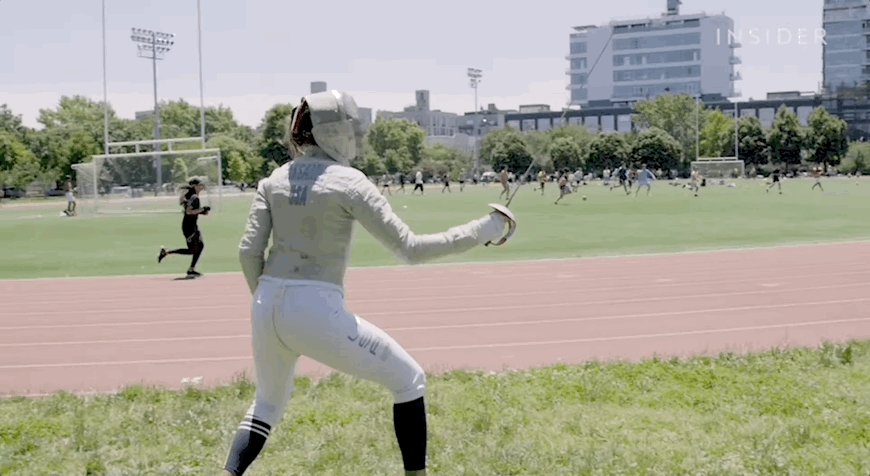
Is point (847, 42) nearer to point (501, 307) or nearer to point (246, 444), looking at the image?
point (501, 307)

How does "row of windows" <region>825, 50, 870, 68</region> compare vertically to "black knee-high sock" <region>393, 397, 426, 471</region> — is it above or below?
above

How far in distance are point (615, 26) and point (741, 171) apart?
274ft

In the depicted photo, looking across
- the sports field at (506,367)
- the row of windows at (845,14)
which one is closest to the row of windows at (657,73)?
the row of windows at (845,14)

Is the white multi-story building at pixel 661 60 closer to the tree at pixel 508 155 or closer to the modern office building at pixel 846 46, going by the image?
the modern office building at pixel 846 46

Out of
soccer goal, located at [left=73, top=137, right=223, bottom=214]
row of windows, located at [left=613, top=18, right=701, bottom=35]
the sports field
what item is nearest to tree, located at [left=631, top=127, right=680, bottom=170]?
row of windows, located at [left=613, top=18, right=701, bottom=35]

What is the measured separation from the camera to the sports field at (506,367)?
5359 mm

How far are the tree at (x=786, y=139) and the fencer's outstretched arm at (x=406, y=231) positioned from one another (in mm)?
109379

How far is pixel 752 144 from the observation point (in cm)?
10844

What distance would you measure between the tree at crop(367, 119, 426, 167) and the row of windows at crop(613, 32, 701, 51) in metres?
60.6

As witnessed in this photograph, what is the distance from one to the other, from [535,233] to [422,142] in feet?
312

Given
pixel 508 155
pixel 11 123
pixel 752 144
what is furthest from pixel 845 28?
pixel 11 123

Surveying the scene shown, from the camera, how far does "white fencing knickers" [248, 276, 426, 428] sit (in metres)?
3.86

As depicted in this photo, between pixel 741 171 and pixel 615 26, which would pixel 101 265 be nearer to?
pixel 741 171

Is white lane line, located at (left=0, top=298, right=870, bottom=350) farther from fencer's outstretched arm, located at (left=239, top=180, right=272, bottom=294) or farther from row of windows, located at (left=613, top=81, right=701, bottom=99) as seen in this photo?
row of windows, located at (left=613, top=81, right=701, bottom=99)
